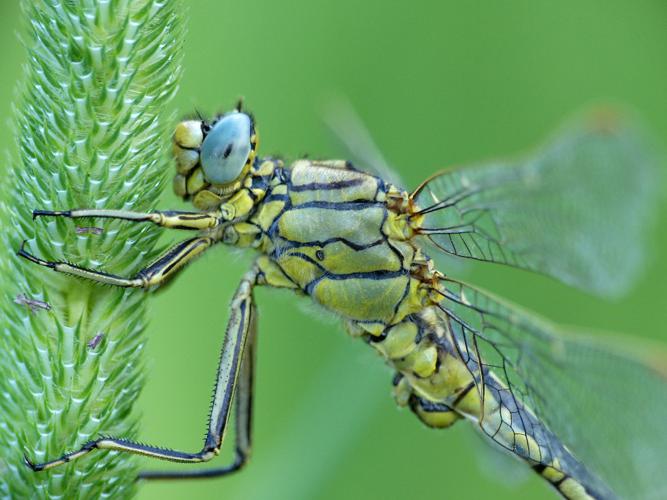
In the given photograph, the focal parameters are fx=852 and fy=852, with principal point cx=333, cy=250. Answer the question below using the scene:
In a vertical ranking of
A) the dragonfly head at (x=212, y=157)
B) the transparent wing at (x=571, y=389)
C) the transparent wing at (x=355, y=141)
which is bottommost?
the transparent wing at (x=571, y=389)

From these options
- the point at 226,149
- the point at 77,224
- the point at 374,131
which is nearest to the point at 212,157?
the point at 226,149

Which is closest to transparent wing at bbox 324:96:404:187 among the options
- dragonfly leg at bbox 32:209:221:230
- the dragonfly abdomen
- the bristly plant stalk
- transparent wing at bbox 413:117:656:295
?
transparent wing at bbox 413:117:656:295

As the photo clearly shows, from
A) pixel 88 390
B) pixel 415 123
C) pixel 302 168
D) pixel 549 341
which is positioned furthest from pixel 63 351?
pixel 415 123

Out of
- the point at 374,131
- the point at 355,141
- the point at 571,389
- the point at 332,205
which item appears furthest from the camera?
the point at 374,131

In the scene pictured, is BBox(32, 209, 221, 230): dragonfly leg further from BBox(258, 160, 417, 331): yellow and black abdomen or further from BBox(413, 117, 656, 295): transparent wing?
BBox(413, 117, 656, 295): transparent wing

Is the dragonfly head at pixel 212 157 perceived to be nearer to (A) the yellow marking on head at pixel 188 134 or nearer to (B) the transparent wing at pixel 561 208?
(A) the yellow marking on head at pixel 188 134

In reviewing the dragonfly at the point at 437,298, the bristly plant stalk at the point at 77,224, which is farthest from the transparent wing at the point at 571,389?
the bristly plant stalk at the point at 77,224

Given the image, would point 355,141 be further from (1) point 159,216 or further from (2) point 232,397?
(1) point 159,216
